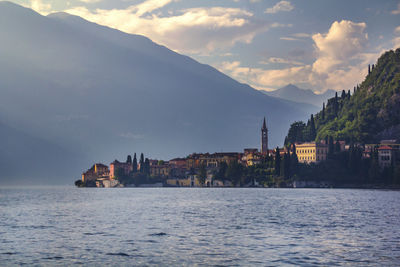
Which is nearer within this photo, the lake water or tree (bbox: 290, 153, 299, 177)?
the lake water

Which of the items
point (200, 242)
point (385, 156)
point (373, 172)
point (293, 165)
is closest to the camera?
point (200, 242)

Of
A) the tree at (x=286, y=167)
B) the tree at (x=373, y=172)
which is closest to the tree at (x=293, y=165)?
the tree at (x=286, y=167)

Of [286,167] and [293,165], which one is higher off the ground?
[293,165]

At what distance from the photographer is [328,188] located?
184 metres

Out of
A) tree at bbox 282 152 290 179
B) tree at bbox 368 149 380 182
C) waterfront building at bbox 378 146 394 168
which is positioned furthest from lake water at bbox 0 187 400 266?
waterfront building at bbox 378 146 394 168

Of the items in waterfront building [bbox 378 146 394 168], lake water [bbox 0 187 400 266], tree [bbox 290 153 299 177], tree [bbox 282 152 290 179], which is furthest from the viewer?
tree [bbox 290 153 299 177]

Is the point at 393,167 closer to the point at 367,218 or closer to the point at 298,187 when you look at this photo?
the point at 298,187

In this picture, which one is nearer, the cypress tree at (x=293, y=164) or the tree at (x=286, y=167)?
the tree at (x=286, y=167)

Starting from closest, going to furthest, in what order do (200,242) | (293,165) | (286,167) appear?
(200,242)
(286,167)
(293,165)

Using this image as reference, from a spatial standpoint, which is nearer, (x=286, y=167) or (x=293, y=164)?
(x=286, y=167)

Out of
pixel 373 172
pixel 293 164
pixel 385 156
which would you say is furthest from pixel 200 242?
pixel 385 156

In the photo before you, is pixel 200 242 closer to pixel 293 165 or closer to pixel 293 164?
pixel 293 164

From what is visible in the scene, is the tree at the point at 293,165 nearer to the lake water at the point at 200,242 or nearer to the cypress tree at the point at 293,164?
the cypress tree at the point at 293,164

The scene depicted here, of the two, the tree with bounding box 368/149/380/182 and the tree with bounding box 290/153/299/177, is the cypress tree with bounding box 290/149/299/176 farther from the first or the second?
the tree with bounding box 368/149/380/182
